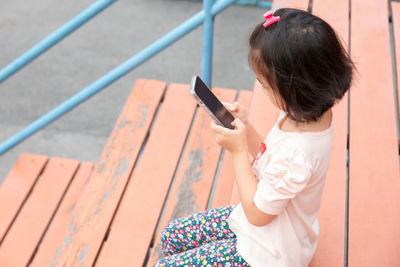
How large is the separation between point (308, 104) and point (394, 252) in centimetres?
72

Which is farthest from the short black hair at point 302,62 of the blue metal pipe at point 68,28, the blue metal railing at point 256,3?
the blue metal railing at point 256,3

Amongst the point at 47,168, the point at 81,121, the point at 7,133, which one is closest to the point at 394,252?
the point at 47,168

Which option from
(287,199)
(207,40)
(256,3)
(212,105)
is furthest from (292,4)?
(256,3)

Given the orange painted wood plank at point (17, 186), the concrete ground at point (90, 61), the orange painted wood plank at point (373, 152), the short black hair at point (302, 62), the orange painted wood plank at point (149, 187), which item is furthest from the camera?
the concrete ground at point (90, 61)

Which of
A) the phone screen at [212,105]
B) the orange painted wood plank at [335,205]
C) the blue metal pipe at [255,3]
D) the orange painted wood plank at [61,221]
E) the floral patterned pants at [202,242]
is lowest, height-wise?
the orange painted wood plank at [61,221]

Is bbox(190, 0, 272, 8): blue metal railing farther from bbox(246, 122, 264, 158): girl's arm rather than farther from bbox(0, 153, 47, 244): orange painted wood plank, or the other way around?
bbox(246, 122, 264, 158): girl's arm

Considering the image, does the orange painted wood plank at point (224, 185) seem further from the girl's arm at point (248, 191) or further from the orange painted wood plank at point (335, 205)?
the girl's arm at point (248, 191)

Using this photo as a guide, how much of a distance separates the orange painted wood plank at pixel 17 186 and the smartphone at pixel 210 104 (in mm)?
1665

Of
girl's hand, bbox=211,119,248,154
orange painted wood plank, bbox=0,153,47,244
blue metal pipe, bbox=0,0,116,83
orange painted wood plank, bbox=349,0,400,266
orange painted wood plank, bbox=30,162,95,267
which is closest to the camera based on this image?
girl's hand, bbox=211,119,248,154

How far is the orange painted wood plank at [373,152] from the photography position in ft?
4.97

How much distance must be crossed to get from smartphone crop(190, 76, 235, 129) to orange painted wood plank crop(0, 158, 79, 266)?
1.47 metres

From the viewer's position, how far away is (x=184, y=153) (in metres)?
2.05

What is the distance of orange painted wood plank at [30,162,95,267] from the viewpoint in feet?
7.47

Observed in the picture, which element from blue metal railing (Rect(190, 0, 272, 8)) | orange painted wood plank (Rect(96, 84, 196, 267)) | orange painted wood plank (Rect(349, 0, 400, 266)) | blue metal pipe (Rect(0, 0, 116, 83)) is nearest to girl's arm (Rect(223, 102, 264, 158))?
orange painted wood plank (Rect(349, 0, 400, 266))
